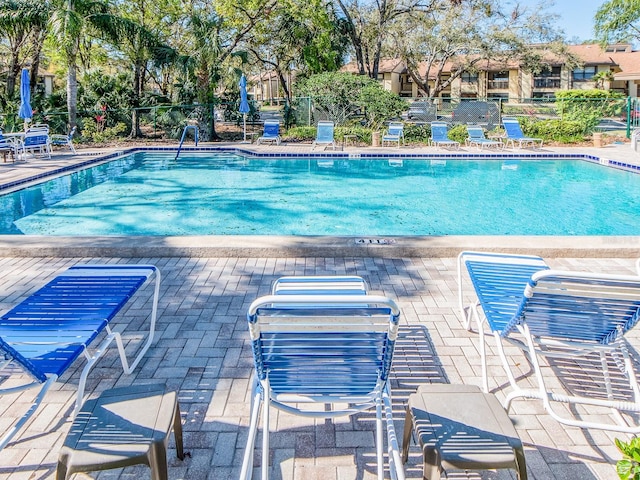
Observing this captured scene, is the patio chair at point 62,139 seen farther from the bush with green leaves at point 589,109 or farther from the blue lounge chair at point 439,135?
the bush with green leaves at point 589,109

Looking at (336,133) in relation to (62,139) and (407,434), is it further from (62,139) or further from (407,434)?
(407,434)

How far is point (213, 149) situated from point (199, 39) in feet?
11.9

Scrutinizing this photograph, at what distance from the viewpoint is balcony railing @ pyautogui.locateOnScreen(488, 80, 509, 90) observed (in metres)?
40.9

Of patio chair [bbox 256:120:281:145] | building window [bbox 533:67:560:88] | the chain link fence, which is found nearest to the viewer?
patio chair [bbox 256:120:281:145]

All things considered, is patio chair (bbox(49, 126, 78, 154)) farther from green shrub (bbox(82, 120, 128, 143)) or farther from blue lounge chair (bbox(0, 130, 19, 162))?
blue lounge chair (bbox(0, 130, 19, 162))

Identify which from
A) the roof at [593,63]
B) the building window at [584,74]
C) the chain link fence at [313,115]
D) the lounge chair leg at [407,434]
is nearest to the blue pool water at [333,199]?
the chain link fence at [313,115]

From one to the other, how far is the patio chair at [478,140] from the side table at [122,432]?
15.2 metres

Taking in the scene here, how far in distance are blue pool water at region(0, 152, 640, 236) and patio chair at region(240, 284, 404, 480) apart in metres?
5.85

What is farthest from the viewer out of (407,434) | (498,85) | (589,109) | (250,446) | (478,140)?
(498,85)

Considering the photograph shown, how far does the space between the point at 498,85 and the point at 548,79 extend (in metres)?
3.47

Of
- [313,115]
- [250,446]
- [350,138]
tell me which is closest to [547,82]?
[313,115]

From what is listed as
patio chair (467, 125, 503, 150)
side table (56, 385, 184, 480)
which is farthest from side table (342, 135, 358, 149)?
side table (56, 385, 184, 480)

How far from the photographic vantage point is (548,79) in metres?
39.8

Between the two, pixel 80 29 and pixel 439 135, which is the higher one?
pixel 80 29
